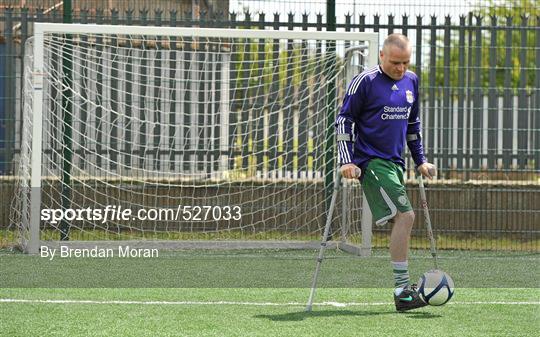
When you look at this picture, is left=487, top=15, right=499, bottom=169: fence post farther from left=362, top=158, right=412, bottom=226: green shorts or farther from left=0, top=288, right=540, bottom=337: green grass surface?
left=362, top=158, right=412, bottom=226: green shorts

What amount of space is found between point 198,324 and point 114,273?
10.3 ft

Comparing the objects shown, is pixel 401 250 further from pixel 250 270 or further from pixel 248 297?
pixel 250 270

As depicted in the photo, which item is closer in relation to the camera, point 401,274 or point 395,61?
point 395,61

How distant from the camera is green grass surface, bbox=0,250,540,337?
20.9 feet

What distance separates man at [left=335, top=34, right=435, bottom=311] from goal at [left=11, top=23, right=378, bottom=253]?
198 inches

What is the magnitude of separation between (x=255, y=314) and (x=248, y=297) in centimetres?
93

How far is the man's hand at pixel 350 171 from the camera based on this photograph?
23.3 feet

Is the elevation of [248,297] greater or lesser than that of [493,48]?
lesser

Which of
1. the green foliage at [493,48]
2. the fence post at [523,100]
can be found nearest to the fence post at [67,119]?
the green foliage at [493,48]

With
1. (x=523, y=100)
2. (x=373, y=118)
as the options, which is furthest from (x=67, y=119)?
(x=373, y=118)

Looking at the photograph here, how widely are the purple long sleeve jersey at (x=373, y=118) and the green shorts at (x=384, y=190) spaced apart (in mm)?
58

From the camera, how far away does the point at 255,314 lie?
22.8 ft

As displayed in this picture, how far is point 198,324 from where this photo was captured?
646cm

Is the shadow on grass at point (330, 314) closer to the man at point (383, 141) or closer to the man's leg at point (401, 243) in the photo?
the man at point (383, 141)
